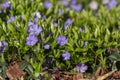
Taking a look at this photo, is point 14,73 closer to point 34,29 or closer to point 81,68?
point 34,29

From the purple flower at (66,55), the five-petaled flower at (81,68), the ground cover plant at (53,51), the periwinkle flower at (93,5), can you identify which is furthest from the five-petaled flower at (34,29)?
the periwinkle flower at (93,5)

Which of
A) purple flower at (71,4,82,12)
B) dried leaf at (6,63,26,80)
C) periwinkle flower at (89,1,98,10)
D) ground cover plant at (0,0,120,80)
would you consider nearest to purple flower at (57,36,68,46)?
ground cover plant at (0,0,120,80)

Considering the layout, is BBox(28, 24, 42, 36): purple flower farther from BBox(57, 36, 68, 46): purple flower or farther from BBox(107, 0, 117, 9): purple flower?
BBox(107, 0, 117, 9): purple flower

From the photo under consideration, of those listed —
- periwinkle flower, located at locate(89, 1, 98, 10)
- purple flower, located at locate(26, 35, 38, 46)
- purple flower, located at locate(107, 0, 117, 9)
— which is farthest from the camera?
periwinkle flower, located at locate(89, 1, 98, 10)

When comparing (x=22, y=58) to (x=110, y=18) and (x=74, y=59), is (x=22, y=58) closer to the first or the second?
(x=74, y=59)

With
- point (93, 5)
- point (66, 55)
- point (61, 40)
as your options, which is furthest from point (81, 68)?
point (93, 5)

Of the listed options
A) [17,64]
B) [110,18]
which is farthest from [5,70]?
[110,18]

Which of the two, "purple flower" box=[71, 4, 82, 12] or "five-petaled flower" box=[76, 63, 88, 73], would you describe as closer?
"five-petaled flower" box=[76, 63, 88, 73]
